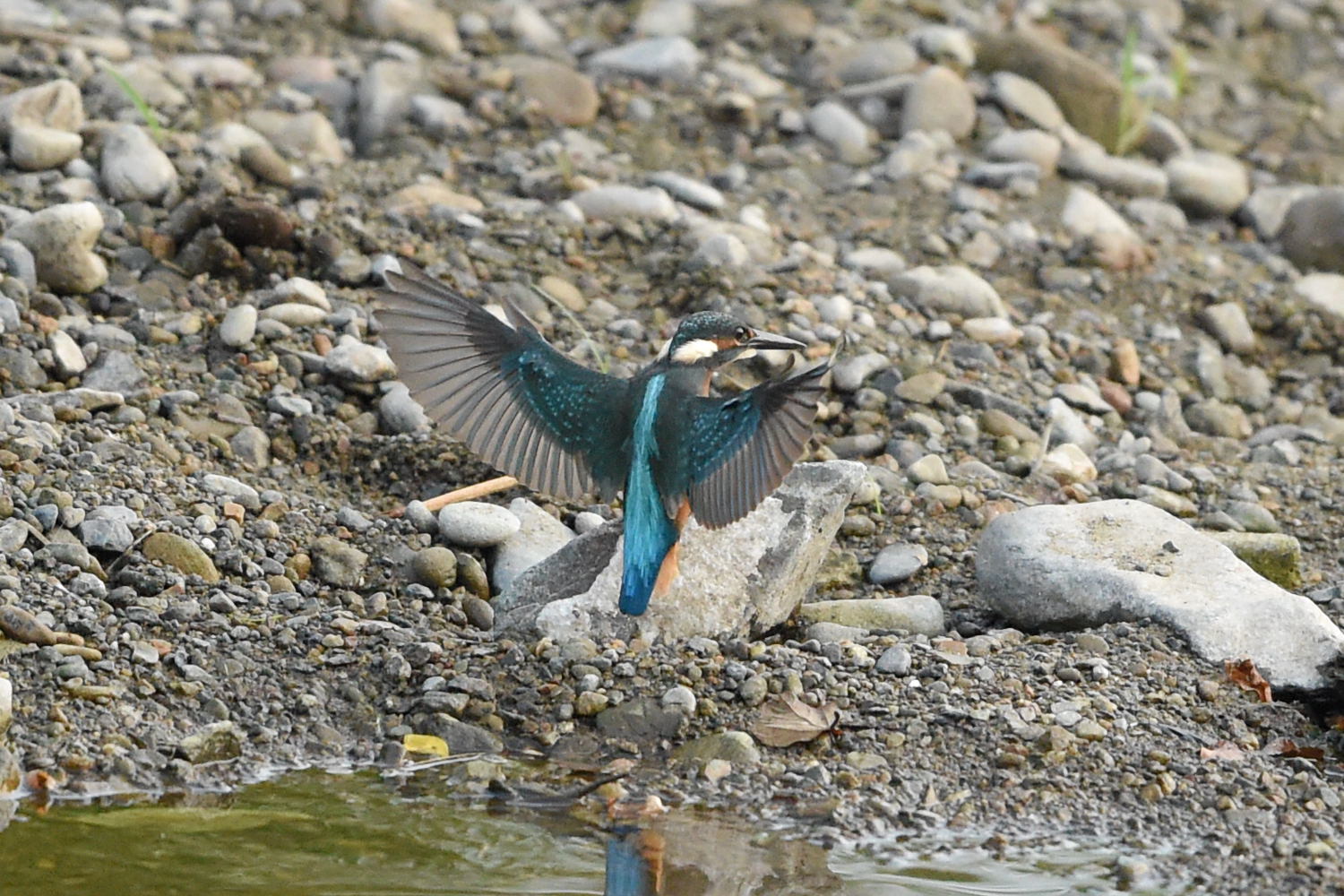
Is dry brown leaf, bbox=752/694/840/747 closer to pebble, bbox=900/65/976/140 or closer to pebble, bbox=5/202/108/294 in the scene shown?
pebble, bbox=5/202/108/294

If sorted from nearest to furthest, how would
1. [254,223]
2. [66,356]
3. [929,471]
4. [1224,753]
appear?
[1224,753] → [66,356] → [929,471] → [254,223]

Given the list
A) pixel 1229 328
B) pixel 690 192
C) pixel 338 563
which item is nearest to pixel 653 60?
pixel 690 192

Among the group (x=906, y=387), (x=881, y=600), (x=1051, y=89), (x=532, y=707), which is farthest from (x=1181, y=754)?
→ (x=1051, y=89)

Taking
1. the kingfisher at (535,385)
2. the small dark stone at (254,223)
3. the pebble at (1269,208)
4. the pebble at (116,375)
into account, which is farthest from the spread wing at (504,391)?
the pebble at (1269,208)

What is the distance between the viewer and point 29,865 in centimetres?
378

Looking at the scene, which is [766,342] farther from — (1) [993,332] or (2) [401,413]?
(1) [993,332]

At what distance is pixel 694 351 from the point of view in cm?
533

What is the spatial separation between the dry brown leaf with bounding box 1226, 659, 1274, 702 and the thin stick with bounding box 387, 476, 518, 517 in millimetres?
2213

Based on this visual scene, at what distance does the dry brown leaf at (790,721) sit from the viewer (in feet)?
15.1

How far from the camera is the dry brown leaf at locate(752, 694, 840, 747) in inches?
181

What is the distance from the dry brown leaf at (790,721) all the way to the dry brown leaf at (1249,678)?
109 centimetres

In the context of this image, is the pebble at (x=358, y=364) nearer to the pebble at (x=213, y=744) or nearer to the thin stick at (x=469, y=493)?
the thin stick at (x=469, y=493)

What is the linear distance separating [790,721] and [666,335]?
2.64 meters

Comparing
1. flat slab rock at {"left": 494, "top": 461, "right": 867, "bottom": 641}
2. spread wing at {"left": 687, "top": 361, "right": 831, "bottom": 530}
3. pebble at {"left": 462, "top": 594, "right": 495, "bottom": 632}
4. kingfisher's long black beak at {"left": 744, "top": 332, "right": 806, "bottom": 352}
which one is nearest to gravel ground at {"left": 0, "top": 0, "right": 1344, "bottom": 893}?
pebble at {"left": 462, "top": 594, "right": 495, "bottom": 632}
